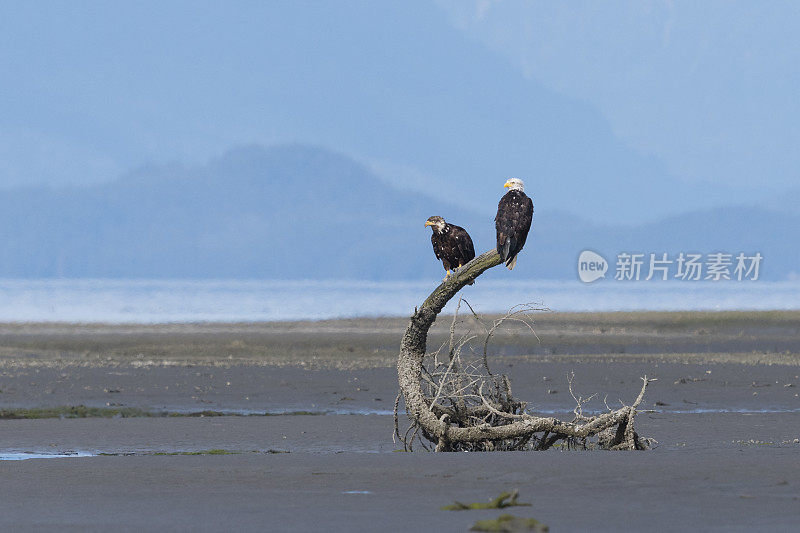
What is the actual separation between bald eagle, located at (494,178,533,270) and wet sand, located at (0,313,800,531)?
198 centimetres

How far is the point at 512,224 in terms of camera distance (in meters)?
12.6

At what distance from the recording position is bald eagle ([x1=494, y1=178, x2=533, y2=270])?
1260 centimetres

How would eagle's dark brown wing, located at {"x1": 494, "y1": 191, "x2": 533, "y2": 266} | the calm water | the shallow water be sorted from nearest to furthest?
1. eagle's dark brown wing, located at {"x1": 494, "y1": 191, "x2": 533, "y2": 266}
2. the shallow water
3. the calm water

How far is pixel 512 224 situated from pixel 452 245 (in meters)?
1.01

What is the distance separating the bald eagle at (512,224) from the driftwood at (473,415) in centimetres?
34

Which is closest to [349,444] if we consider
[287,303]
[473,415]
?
[473,415]

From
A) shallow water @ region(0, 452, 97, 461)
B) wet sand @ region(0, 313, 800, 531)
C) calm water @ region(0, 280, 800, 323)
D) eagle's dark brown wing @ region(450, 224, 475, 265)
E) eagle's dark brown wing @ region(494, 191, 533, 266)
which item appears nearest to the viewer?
wet sand @ region(0, 313, 800, 531)

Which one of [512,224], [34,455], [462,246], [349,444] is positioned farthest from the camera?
[349,444]

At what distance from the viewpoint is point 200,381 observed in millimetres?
25578

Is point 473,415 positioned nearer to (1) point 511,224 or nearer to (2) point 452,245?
(2) point 452,245

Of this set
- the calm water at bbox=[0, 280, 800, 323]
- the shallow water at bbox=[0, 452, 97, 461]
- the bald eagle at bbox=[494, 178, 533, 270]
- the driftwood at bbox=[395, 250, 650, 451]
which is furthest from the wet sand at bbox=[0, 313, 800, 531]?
the calm water at bbox=[0, 280, 800, 323]

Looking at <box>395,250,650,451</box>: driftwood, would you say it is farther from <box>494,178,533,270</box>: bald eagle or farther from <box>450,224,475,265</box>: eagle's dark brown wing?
<box>494,178,533,270</box>: bald eagle

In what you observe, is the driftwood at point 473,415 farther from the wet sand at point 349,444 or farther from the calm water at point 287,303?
the calm water at point 287,303

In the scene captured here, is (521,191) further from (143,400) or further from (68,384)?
(68,384)
